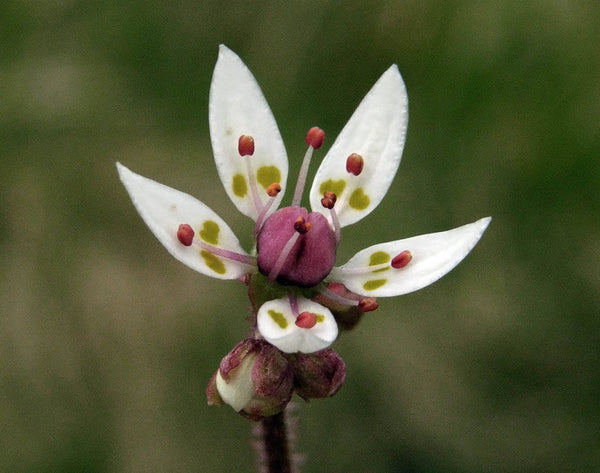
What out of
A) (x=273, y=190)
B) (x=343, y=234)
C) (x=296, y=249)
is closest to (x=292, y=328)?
(x=296, y=249)

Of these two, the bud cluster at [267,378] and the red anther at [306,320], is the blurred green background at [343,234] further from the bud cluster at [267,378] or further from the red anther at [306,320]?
the red anther at [306,320]

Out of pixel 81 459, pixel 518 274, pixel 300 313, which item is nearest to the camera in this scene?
pixel 300 313

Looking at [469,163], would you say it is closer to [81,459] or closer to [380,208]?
[380,208]

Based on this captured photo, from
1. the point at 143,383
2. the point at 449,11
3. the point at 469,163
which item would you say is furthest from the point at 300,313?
the point at 449,11

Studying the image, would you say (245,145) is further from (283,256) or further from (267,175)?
(283,256)

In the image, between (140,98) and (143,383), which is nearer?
(143,383)

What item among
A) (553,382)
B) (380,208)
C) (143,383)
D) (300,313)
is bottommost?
(553,382)

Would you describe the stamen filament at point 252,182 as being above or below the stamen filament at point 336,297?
above

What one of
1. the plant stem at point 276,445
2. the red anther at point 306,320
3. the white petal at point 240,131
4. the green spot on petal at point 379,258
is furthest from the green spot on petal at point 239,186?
the plant stem at point 276,445
